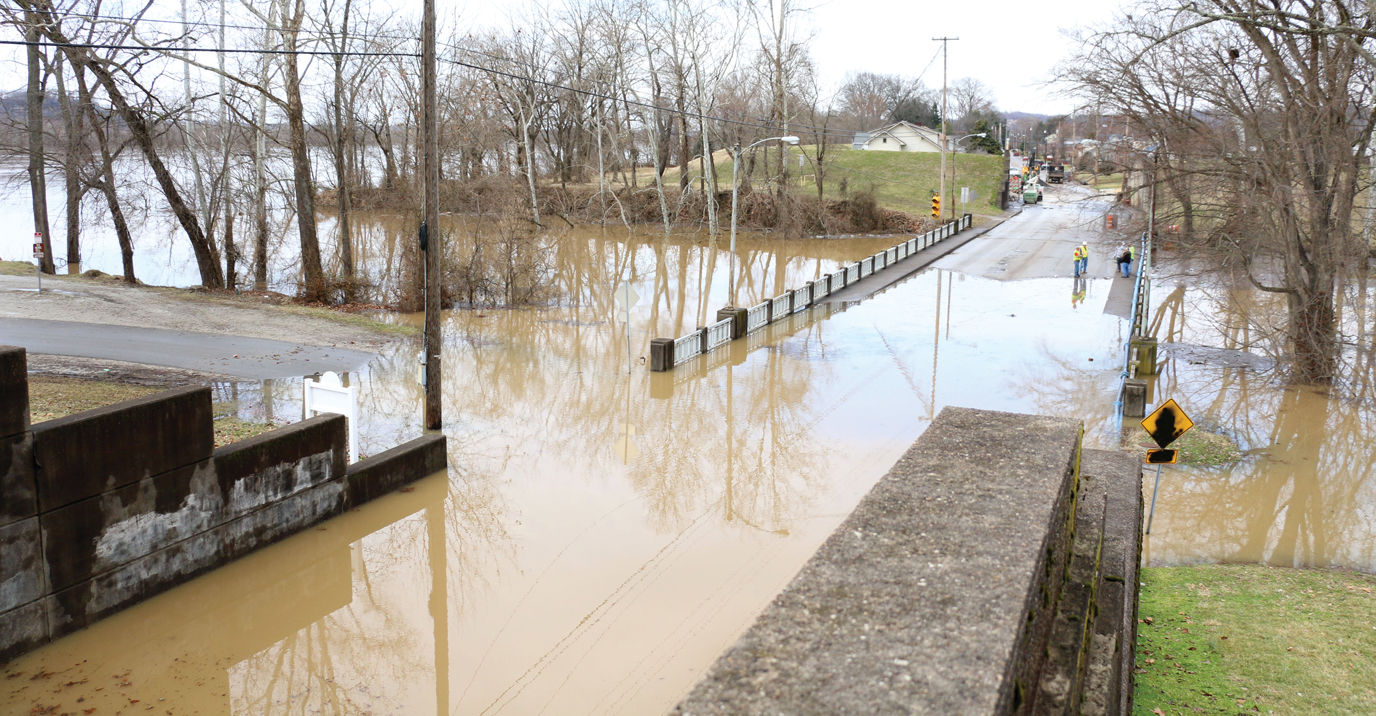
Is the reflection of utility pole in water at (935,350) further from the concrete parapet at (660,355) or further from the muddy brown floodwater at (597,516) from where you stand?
the concrete parapet at (660,355)

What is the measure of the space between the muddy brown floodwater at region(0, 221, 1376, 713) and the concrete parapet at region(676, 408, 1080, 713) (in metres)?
3.79

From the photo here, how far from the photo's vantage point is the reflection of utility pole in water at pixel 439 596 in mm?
9039

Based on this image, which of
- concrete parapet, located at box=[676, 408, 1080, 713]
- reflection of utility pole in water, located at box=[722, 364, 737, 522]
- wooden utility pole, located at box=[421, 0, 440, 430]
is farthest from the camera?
wooden utility pole, located at box=[421, 0, 440, 430]

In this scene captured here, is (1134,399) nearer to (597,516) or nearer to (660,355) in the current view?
(660,355)

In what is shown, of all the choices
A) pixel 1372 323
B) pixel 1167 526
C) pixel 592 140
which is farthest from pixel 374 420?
pixel 592 140

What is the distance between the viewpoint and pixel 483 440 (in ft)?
55.0

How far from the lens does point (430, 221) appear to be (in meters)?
15.3

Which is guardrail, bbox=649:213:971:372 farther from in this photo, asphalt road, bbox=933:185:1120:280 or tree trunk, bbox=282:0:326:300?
tree trunk, bbox=282:0:326:300

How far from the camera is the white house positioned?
10156 centimetres

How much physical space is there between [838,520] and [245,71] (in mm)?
30485

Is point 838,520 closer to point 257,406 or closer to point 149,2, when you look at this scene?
point 257,406

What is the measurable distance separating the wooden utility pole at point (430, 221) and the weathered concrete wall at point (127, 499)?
8.92 ft

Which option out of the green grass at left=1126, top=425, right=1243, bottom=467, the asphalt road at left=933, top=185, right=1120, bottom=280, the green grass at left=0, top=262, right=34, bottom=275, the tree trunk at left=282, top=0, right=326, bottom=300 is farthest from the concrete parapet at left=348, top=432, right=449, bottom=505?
the green grass at left=0, top=262, right=34, bottom=275

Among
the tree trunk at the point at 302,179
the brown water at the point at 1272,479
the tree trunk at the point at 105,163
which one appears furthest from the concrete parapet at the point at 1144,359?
the tree trunk at the point at 105,163
